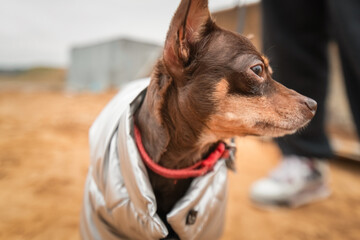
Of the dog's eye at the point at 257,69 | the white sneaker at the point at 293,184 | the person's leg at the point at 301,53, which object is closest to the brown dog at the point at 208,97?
the dog's eye at the point at 257,69

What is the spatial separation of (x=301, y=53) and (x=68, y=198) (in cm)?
182

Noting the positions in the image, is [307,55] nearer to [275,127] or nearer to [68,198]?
[275,127]

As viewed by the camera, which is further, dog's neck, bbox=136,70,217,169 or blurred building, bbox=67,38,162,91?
blurred building, bbox=67,38,162,91

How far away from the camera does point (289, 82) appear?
5.84 ft

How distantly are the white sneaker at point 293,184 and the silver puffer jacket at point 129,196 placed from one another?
953 mm

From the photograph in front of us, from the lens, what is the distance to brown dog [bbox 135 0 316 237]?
2.87 feet

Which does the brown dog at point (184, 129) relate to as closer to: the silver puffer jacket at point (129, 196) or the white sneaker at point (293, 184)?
the silver puffer jacket at point (129, 196)

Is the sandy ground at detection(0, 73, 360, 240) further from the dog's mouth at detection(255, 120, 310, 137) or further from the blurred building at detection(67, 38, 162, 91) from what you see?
the blurred building at detection(67, 38, 162, 91)

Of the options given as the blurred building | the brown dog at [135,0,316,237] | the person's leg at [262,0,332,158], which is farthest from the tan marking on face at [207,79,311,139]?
the blurred building

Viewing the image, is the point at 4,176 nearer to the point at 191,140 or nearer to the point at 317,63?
the point at 191,140

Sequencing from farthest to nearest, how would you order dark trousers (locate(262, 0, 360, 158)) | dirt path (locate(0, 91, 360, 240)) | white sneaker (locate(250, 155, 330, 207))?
white sneaker (locate(250, 155, 330, 207))
dark trousers (locate(262, 0, 360, 158))
dirt path (locate(0, 91, 360, 240))

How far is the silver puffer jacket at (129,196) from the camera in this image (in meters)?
0.92

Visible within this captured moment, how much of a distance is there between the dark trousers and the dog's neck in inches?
27.9

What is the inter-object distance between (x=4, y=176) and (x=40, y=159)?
401 millimetres
